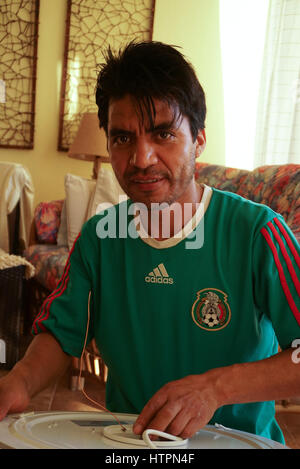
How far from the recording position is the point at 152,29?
425 cm

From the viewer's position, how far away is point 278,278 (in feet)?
2.80

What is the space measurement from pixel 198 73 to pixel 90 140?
1.09 meters

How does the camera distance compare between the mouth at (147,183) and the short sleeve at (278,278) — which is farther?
the mouth at (147,183)

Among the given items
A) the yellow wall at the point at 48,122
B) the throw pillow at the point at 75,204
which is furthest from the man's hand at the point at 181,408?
the yellow wall at the point at 48,122

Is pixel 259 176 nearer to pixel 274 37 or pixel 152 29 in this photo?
pixel 274 37

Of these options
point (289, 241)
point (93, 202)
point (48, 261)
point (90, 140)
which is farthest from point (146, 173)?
point (90, 140)

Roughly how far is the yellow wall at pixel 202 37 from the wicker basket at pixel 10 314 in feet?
6.44

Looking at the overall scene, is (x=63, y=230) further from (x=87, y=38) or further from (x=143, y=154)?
(x=143, y=154)

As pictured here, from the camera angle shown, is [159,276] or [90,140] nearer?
[159,276]

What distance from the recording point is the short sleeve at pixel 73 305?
0.99m

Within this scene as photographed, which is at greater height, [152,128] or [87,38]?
[87,38]

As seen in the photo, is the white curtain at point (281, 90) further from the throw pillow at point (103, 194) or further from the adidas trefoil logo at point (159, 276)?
the adidas trefoil logo at point (159, 276)

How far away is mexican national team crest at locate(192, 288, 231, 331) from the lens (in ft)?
3.00

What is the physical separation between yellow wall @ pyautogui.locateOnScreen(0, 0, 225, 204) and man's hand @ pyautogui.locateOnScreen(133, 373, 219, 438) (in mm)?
3653
